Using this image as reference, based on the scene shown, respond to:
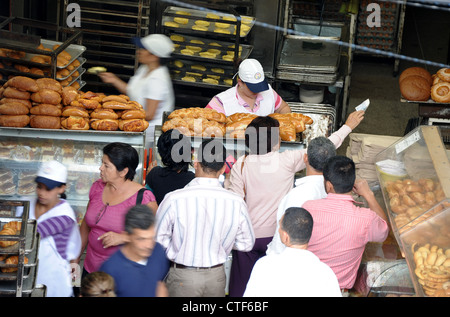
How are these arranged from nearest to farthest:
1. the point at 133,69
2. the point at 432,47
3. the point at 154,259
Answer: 1. the point at 154,259
2. the point at 133,69
3. the point at 432,47

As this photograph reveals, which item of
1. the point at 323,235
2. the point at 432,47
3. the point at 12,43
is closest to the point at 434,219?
the point at 323,235

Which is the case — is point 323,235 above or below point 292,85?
below

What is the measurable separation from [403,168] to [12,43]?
3.16m

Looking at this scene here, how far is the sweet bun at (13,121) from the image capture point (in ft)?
14.0

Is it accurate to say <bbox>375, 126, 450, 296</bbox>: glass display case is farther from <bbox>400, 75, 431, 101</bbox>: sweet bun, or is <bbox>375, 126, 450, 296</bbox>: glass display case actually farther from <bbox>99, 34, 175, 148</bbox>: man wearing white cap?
<bbox>99, 34, 175, 148</bbox>: man wearing white cap

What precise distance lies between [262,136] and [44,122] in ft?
5.00

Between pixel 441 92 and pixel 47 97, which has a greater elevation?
pixel 441 92

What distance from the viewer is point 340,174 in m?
3.34

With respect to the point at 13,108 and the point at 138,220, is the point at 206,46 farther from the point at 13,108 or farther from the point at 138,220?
the point at 138,220

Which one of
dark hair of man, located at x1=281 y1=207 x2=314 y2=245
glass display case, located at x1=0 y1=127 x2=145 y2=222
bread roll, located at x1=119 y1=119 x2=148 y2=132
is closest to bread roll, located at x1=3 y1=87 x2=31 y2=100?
glass display case, located at x1=0 y1=127 x2=145 y2=222

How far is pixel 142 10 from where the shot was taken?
7.13 meters

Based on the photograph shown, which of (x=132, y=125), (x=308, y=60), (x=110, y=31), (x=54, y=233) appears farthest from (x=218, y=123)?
(x=110, y=31)

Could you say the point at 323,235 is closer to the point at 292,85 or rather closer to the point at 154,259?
the point at 154,259

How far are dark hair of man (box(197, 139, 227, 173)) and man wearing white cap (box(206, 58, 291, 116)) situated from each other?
59.7 inches
